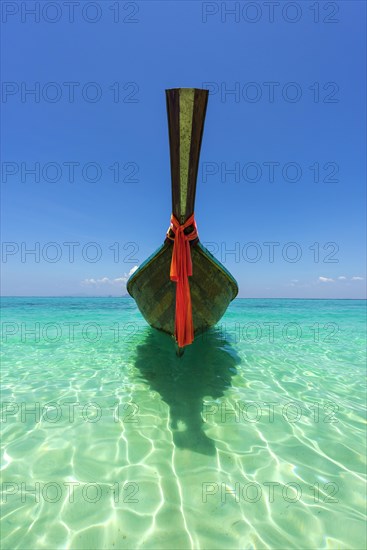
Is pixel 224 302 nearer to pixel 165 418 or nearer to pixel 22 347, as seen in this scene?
pixel 165 418

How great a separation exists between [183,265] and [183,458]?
241 cm

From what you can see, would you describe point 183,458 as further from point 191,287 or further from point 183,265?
point 191,287

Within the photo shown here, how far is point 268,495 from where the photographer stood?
2.37 m

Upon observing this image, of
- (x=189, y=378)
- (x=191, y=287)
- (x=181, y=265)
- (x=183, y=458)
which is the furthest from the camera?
(x=191, y=287)

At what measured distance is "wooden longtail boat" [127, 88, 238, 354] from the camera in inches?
122

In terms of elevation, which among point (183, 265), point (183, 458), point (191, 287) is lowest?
point (183, 458)

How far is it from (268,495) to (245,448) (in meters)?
0.61

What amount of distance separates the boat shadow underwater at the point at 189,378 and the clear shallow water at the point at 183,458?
0.09 ft

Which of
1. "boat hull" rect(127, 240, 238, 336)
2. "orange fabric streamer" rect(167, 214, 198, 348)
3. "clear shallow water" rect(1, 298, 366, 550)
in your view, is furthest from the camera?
"boat hull" rect(127, 240, 238, 336)

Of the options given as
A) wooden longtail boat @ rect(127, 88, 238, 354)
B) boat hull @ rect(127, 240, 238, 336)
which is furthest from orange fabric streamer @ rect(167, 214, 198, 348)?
boat hull @ rect(127, 240, 238, 336)

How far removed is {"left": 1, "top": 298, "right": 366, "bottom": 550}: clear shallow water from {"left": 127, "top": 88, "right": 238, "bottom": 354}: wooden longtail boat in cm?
118

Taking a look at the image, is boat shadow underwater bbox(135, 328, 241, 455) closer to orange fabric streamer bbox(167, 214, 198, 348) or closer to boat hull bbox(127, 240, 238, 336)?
boat hull bbox(127, 240, 238, 336)

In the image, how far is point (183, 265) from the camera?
3990 mm

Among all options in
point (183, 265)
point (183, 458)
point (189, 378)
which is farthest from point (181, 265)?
point (183, 458)
